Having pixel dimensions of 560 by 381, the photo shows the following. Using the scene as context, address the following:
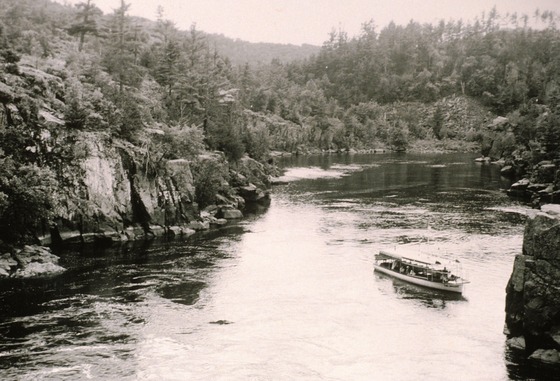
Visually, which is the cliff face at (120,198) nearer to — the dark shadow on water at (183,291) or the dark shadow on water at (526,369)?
the dark shadow on water at (183,291)

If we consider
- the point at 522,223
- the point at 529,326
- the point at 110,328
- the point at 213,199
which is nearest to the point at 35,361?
the point at 110,328

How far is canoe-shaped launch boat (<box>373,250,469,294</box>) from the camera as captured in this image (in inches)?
2140

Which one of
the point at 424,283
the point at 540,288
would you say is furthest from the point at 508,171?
the point at 540,288

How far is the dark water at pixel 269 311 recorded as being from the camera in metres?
37.5

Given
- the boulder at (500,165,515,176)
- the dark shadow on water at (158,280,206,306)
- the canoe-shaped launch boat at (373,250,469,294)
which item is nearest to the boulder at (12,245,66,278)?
the dark shadow on water at (158,280,206,306)

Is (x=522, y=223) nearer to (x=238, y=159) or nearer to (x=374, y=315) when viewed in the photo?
(x=374, y=315)

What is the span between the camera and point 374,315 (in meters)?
47.7

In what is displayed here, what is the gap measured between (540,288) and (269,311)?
23.0 meters

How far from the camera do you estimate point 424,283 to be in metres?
55.7

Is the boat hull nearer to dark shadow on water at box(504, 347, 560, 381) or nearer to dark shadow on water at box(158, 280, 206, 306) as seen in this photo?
dark shadow on water at box(504, 347, 560, 381)

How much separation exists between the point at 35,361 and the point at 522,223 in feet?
238

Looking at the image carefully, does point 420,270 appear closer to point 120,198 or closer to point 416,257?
point 416,257

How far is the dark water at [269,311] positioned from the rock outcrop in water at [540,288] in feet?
6.94

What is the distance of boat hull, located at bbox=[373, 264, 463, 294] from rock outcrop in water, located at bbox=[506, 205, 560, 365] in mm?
12432
